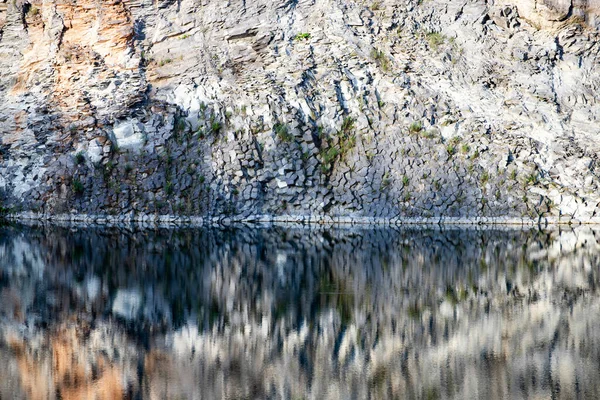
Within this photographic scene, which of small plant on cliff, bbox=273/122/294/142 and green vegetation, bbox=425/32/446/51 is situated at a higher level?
green vegetation, bbox=425/32/446/51

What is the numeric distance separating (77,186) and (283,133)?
44.5 ft

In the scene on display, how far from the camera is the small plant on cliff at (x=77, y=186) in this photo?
47688 mm

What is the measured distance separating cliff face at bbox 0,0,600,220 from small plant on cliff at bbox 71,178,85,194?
0.24 feet

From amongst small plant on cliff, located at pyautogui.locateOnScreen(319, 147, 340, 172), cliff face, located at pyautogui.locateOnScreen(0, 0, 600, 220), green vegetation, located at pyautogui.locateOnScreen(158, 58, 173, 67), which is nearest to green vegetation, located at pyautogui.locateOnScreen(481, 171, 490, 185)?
cliff face, located at pyautogui.locateOnScreen(0, 0, 600, 220)

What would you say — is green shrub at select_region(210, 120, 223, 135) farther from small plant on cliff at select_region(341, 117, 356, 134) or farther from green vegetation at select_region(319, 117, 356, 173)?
small plant on cliff at select_region(341, 117, 356, 134)

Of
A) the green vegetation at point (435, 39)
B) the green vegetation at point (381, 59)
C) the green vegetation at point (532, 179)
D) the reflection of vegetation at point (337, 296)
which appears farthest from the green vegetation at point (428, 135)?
the reflection of vegetation at point (337, 296)

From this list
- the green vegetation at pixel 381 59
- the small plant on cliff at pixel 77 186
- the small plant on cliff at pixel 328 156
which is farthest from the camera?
the green vegetation at pixel 381 59

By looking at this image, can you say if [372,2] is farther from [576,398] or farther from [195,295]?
[576,398]

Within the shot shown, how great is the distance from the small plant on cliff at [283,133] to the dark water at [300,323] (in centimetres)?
1651

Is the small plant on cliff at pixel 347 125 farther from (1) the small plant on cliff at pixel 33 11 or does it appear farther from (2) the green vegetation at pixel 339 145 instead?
(1) the small plant on cliff at pixel 33 11

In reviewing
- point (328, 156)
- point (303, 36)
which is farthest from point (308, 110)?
point (303, 36)

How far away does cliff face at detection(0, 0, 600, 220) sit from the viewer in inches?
1785

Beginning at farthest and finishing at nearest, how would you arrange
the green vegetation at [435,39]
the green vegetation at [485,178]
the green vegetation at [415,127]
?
the green vegetation at [435,39], the green vegetation at [415,127], the green vegetation at [485,178]

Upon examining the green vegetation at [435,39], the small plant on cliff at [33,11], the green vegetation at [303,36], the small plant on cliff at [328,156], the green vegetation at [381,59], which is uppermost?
the small plant on cliff at [33,11]
